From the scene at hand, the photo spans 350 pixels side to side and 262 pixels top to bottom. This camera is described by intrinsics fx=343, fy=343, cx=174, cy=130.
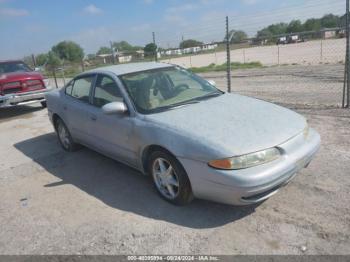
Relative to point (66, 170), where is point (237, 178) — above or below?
above

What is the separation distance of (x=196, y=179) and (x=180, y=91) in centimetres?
155

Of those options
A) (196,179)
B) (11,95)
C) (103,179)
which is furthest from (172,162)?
(11,95)

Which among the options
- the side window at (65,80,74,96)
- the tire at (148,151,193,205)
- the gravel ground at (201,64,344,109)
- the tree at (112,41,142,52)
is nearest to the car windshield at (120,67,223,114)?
the tire at (148,151,193,205)

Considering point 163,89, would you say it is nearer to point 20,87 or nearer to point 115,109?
point 115,109

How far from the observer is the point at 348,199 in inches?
142

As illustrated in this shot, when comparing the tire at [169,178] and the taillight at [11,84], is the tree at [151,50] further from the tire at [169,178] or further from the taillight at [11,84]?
the tire at [169,178]

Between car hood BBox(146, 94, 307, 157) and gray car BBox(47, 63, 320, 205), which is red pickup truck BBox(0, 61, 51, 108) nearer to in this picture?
gray car BBox(47, 63, 320, 205)

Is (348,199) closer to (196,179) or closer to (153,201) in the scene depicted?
(196,179)

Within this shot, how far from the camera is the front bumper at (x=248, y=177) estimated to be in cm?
312

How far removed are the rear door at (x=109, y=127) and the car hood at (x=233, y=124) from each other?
1.55 ft

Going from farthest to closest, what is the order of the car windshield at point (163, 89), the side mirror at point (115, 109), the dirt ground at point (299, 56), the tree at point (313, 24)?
the dirt ground at point (299, 56) → the tree at point (313, 24) → the car windshield at point (163, 89) → the side mirror at point (115, 109)

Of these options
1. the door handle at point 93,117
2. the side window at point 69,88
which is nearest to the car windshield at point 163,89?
the door handle at point 93,117

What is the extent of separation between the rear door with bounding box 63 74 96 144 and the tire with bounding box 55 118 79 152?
25 centimetres

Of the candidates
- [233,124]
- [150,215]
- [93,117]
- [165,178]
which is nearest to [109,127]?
[93,117]
